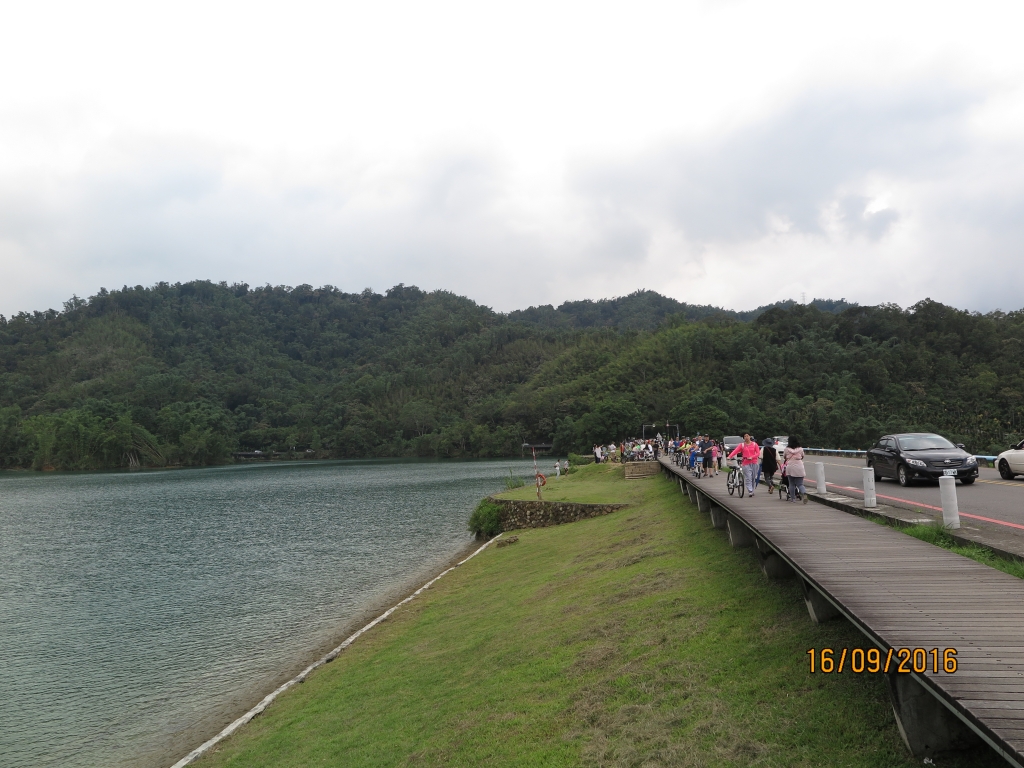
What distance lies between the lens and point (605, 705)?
24.7 ft

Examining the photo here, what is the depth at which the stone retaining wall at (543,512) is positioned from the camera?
93.1ft

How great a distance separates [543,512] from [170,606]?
14.7 m

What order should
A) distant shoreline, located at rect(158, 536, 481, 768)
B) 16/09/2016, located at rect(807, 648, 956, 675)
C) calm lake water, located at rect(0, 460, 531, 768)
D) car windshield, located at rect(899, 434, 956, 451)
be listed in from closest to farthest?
16/09/2016, located at rect(807, 648, 956, 675) → distant shoreline, located at rect(158, 536, 481, 768) → calm lake water, located at rect(0, 460, 531, 768) → car windshield, located at rect(899, 434, 956, 451)

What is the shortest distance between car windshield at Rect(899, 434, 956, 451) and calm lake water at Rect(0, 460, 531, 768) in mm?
16438

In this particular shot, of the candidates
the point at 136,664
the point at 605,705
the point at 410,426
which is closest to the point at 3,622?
the point at 136,664

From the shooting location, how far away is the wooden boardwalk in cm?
432

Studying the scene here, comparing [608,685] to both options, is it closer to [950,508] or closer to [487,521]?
[950,508]

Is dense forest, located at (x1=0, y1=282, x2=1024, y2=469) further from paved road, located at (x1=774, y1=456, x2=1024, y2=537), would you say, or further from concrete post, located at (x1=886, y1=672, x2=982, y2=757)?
concrete post, located at (x1=886, y1=672, x2=982, y2=757)

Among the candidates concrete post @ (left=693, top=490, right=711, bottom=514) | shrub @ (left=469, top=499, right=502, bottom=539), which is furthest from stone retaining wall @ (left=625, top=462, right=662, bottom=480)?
concrete post @ (left=693, top=490, right=711, bottom=514)

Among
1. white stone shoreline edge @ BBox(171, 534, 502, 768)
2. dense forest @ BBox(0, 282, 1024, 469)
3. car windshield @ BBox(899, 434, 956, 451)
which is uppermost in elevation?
dense forest @ BBox(0, 282, 1024, 469)

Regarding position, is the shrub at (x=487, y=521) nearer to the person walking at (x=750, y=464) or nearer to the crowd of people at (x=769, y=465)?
the crowd of people at (x=769, y=465)

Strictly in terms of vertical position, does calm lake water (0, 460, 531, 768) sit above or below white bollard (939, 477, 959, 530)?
below

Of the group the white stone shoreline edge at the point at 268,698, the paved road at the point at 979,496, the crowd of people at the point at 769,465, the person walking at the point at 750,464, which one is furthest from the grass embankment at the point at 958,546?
the white stone shoreline edge at the point at 268,698

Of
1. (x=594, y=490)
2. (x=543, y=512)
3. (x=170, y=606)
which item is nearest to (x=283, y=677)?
(x=170, y=606)
